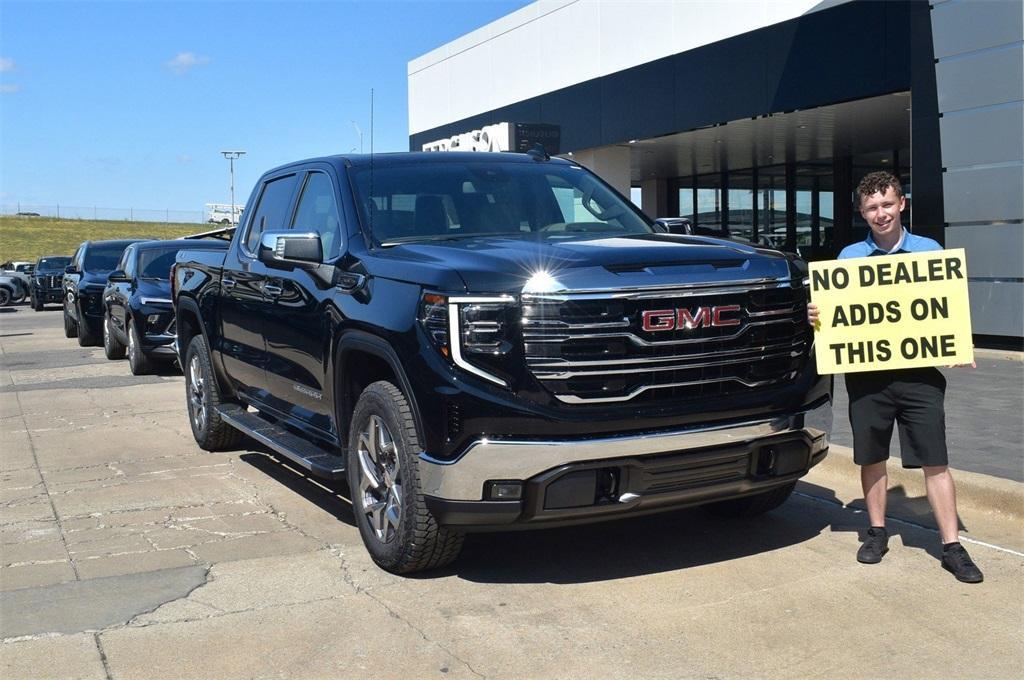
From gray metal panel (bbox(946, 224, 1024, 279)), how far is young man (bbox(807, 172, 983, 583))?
924cm

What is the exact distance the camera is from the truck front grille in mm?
4512

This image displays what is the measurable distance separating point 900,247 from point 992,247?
9525 mm

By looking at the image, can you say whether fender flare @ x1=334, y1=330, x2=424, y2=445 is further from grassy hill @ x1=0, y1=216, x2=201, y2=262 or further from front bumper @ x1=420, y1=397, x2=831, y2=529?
grassy hill @ x1=0, y1=216, x2=201, y2=262

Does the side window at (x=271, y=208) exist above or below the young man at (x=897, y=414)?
above

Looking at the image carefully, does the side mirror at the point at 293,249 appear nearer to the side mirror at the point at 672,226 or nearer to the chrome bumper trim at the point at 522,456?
the chrome bumper trim at the point at 522,456

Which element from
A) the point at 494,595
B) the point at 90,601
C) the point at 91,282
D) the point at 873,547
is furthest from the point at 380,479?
the point at 91,282

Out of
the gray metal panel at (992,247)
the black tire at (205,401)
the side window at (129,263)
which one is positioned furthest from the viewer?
the side window at (129,263)

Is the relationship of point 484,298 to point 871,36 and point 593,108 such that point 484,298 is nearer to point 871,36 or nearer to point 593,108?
point 871,36

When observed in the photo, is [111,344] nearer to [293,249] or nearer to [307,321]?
[307,321]

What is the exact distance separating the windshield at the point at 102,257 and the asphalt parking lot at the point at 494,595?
12.3 metres

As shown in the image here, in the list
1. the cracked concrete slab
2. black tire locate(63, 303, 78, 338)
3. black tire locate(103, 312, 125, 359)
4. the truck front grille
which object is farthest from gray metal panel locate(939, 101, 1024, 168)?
black tire locate(63, 303, 78, 338)

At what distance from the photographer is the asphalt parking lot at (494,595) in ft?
13.3

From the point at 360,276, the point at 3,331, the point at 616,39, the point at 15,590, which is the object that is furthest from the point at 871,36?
the point at 3,331

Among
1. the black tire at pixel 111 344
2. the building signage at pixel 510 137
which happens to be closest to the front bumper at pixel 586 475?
the black tire at pixel 111 344
